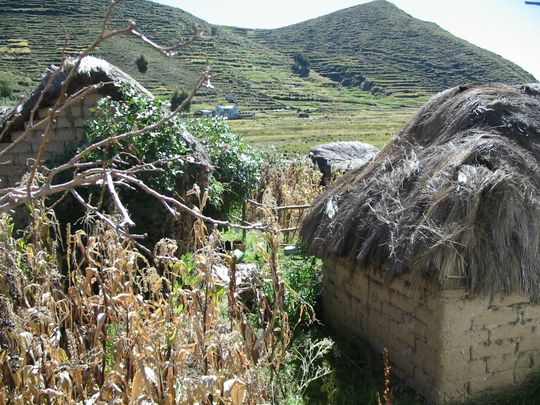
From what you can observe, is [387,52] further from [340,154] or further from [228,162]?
[228,162]

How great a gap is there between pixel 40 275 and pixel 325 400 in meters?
2.73

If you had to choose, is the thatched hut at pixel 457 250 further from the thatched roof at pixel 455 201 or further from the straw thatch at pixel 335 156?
the straw thatch at pixel 335 156

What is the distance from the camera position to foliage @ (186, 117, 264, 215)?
28.7 ft

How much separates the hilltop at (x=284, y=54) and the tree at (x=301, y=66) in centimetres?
115

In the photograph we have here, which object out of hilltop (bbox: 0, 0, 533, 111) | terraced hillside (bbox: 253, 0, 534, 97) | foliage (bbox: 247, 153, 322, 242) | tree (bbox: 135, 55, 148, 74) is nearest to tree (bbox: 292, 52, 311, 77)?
hilltop (bbox: 0, 0, 533, 111)

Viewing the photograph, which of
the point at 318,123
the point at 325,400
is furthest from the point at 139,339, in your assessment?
the point at 318,123

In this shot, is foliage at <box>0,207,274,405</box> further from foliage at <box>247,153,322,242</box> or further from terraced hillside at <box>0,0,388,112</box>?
terraced hillside at <box>0,0,388,112</box>

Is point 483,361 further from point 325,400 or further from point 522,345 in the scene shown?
point 325,400

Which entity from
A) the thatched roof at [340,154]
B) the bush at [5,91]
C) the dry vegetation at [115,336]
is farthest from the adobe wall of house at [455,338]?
the bush at [5,91]

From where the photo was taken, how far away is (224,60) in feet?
223

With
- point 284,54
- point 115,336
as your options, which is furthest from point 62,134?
point 284,54

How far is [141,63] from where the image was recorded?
144ft

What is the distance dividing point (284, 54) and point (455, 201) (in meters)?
81.3

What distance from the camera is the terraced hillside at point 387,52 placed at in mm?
66812
